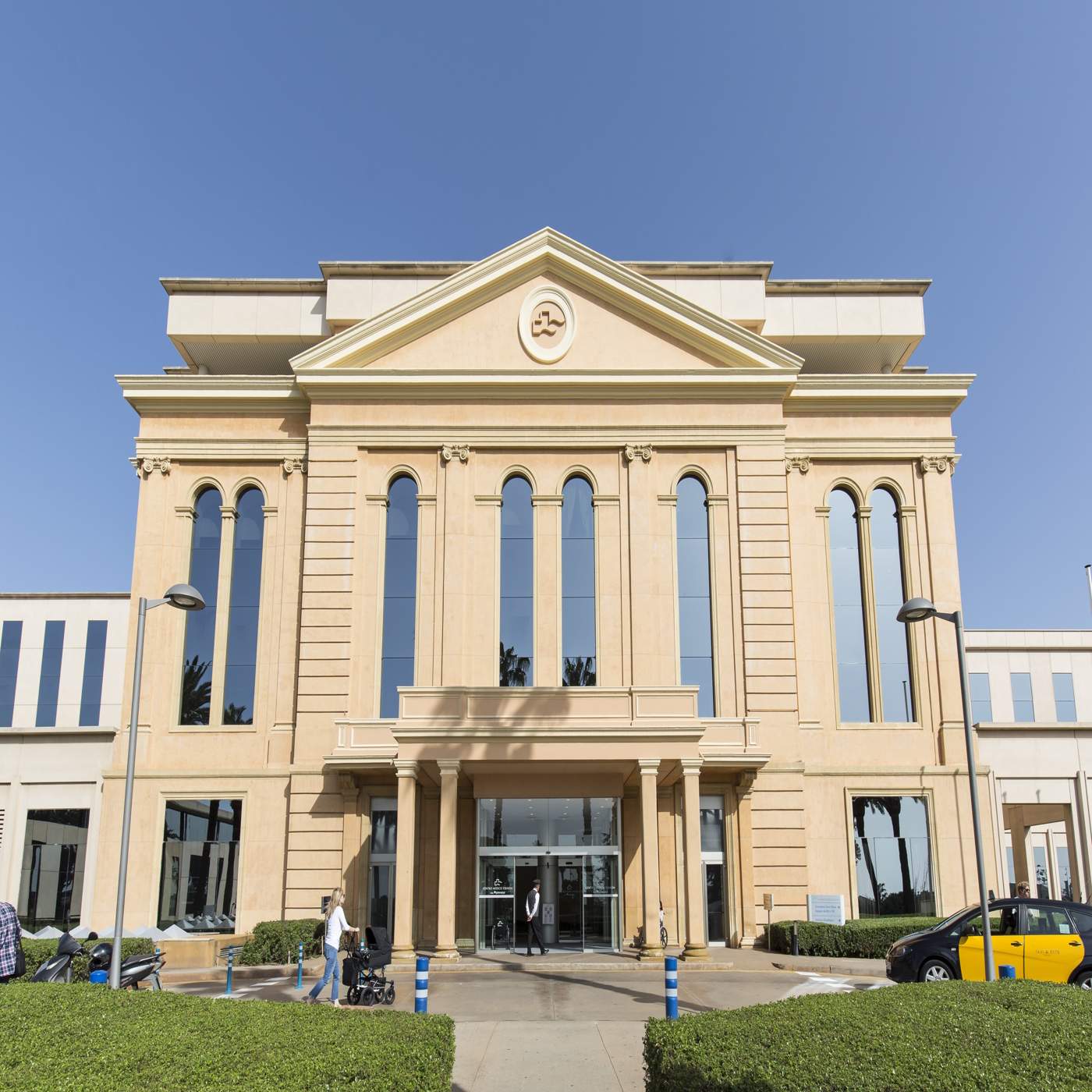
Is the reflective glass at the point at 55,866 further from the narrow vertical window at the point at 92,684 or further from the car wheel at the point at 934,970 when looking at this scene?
the car wheel at the point at 934,970

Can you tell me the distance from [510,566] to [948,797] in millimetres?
14269

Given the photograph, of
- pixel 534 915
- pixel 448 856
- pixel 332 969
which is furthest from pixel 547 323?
pixel 332 969

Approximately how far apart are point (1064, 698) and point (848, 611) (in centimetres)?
2358

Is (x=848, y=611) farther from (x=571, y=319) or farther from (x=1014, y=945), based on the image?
(x=1014, y=945)

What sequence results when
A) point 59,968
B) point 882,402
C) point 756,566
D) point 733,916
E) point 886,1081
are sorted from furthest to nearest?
1. point 882,402
2. point 756,566
3. point 733,916
4. point 59,968
5. point 886,1081

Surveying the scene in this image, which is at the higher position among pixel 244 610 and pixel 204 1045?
pixel 244 610

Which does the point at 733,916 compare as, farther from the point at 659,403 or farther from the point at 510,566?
the point at 659,403

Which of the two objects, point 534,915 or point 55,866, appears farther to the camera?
point 55,866

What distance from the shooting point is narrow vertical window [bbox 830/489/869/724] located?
33281mm

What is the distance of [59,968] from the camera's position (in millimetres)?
16844

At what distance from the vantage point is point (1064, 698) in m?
51.8

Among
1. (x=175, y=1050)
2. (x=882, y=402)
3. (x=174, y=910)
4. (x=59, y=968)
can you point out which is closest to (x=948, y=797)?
(x=882, y=402)

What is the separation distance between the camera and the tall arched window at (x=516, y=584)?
32.3 m

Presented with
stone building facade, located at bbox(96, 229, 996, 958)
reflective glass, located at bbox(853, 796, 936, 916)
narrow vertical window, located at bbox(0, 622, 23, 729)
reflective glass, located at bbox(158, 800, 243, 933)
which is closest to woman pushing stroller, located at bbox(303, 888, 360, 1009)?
stone building facade, located at bbox(96, 229, 996, 958)
